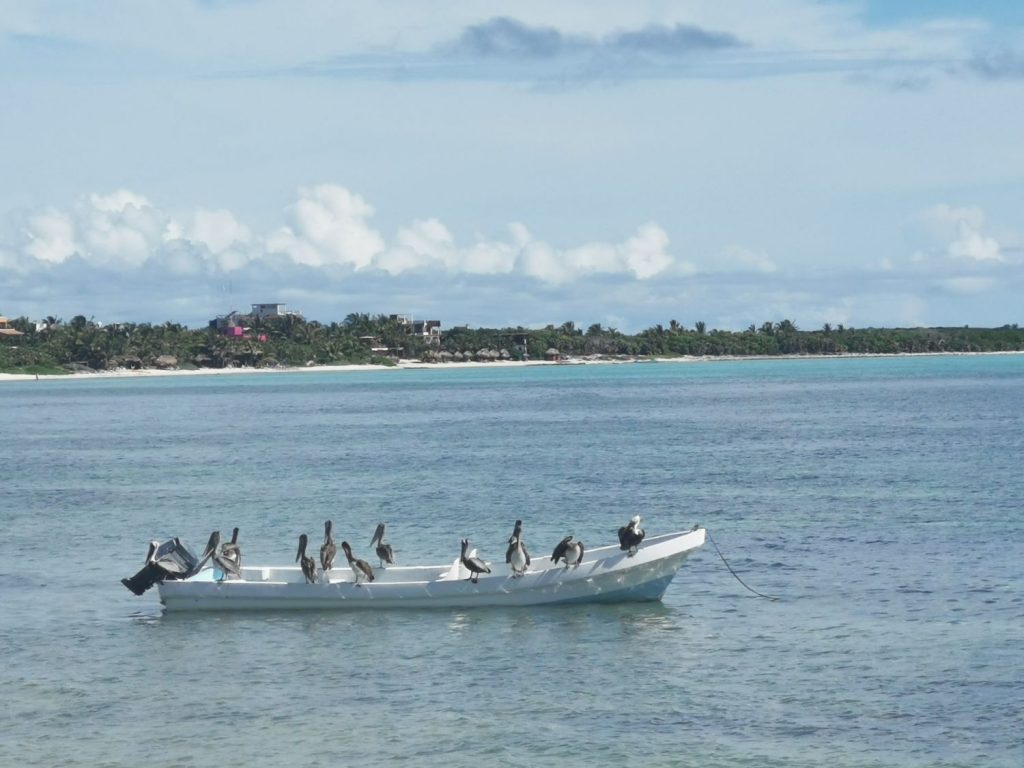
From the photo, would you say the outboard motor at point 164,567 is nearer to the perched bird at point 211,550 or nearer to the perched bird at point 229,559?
the perched bird at point 211,550

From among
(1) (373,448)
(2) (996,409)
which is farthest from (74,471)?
(2) (996,409)

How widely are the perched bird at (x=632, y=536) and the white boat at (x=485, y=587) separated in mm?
131

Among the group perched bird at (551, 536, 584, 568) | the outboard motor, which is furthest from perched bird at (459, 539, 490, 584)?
the outboard motor

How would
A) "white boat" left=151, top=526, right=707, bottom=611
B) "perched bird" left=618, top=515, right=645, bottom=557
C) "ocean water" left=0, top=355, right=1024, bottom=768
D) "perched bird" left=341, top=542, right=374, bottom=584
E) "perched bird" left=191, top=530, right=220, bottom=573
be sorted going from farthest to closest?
1. "perched bird" left=191, top=530, right=220, bottom=573
2. "perched bird" left=341, top=542, right=374, bottom=584
3. "white boat" left=151, top=526, right=707, bottom=611
4. "perched bird" left=618, top=515, right=645, bottom=557
5. "ocean water" left=0, top=355, right=1024, bottom=768

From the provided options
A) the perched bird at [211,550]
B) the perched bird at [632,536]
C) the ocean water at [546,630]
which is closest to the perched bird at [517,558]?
the ocean water at [546,630]

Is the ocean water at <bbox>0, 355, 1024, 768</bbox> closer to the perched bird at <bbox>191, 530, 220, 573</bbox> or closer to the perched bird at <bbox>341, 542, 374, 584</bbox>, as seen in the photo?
the perched bird at <bbox>341, 542, 374, 584</bbox>

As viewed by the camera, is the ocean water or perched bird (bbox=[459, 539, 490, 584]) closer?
the ocean water

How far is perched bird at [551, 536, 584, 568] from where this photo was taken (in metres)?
32.6

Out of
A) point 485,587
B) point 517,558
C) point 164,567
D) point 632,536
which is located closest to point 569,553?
point 517,558

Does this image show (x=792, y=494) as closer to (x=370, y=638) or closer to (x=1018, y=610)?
(x=1018, y=610)

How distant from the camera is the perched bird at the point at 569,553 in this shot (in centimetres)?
3256

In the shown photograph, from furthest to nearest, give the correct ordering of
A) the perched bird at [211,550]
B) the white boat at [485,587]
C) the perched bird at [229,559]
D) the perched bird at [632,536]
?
the perched bird at [211,550] < the perched bird at [229,559] < the white boat at [485,587] < the perched bird at [632,536]

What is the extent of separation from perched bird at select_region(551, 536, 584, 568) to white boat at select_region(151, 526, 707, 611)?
15 centimetres

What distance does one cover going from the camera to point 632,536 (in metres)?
32.5
